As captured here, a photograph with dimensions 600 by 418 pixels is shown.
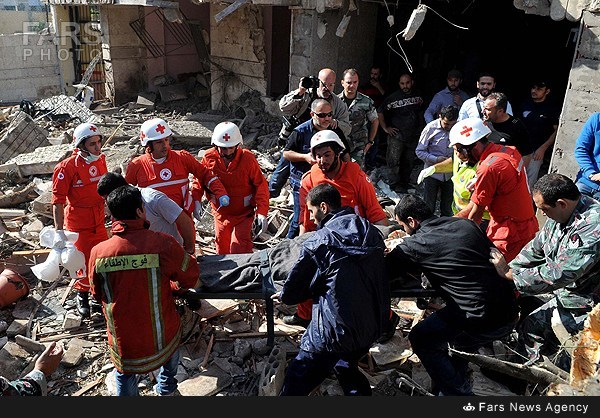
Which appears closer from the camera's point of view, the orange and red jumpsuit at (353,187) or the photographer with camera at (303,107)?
the orange and red jumpsuit at (353,187)

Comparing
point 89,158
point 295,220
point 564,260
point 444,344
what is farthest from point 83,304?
point 564,260

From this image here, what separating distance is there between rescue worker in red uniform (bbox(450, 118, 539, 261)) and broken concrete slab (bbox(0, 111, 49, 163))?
29.0 feet

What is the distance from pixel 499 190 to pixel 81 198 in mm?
3883

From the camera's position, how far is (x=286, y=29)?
11.3 meters

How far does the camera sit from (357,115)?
22.4 ft

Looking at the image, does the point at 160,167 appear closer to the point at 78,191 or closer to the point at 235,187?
the point at 235,187

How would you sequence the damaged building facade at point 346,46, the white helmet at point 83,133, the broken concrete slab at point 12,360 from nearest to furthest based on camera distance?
the broken concrete slab at point 12,360
the white helmet at point 83,133
the damaged building facade at point 346,46

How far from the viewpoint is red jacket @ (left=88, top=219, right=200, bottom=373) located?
3117 mm

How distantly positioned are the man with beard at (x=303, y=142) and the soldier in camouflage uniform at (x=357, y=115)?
1.42 meters

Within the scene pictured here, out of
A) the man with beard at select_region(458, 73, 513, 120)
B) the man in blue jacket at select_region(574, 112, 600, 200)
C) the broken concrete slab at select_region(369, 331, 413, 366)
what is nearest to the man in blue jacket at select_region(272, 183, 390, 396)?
the broken concrete slab at select_region(369, 331, 413, 366)

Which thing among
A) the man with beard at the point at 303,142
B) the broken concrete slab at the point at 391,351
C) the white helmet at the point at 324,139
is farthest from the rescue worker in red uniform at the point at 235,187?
the broken concrete slab at the point at 391,351

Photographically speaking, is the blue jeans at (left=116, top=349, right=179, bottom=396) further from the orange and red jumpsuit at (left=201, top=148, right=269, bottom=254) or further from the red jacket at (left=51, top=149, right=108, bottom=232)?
the red jacket at (left=51, top=149, right=108, bottom=232)

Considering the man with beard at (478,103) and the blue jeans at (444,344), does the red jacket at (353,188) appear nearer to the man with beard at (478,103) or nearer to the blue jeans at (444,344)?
the blue jeans at (444,344)

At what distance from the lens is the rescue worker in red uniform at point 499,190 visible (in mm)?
4180
